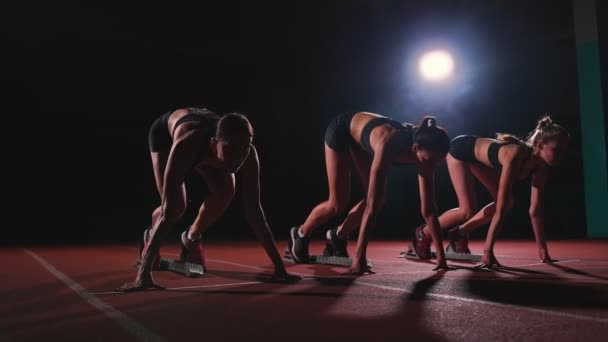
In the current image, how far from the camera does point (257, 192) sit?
3705mm

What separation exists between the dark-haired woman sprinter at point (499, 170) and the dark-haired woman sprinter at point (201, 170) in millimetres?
2134

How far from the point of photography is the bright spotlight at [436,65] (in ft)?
37.9

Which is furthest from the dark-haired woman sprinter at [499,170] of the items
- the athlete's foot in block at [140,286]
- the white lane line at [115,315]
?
the white lane line at [115,315]

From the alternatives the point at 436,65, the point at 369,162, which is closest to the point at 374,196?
the point at 369,162

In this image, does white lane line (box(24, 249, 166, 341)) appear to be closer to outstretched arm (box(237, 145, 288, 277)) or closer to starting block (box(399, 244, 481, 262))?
outstretched arm (box(237, 145, 288, 277))

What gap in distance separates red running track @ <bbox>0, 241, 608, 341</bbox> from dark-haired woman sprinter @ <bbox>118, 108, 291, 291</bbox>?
29cm

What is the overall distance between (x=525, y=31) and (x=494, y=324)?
1086 centimetres

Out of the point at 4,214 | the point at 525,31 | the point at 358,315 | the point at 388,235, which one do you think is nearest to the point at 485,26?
the point at 525,31

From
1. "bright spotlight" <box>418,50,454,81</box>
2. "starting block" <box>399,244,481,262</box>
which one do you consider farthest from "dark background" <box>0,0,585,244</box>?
"starting block" <box>399,244,481,262</box>

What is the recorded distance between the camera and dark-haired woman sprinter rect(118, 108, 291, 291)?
3133 millimetres

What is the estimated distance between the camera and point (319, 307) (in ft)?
8.80

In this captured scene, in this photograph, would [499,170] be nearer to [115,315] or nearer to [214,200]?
[214,200]

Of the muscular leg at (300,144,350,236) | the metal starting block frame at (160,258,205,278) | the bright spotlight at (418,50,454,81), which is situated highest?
the bright spotlight at (418,50,454,81)

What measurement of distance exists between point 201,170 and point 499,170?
3.02 m
